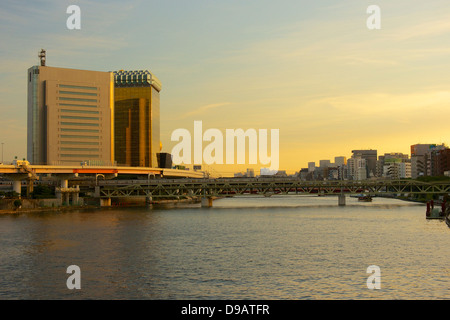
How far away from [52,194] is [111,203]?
2380cm

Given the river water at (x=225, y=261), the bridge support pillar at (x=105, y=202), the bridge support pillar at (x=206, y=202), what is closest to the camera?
the river water at (x=225, y=261)

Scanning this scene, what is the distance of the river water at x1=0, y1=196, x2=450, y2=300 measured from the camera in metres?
40.2

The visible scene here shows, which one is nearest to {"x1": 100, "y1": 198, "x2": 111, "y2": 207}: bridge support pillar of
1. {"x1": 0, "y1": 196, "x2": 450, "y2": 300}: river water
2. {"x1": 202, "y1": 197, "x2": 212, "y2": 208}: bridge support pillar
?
{"x1": 202, "y1": 197, "x2": 212, "y2": 208}: bridge support pillar

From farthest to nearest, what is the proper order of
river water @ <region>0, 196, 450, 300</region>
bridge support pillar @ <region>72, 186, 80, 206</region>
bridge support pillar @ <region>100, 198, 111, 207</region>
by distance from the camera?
bridge support pillar @ <region>100, 198, 111, 207</region>, bridge support pillar @ <region>72, 186, 80, 206</region>, river water @ <region>0, 196, 450, 300</region>

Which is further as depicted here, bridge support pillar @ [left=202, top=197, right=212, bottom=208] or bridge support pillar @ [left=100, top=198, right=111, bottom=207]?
bridge support pillar @ [left=100, top=198, right=111, bottom=207]

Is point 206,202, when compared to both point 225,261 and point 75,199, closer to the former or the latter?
point 75,199

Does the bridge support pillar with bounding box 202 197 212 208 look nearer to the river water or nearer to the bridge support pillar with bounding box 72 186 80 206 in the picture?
the bridge support pillar with bounding box 72 186 80 206

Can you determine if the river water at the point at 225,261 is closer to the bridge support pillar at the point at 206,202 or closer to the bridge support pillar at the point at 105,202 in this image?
the bridge support pillar at the point at 206,202

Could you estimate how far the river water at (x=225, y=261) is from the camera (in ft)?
132

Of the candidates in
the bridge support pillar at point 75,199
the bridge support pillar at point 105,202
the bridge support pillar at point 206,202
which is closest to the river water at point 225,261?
the bridge support pillar at point 75,199

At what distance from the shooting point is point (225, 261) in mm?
53438
